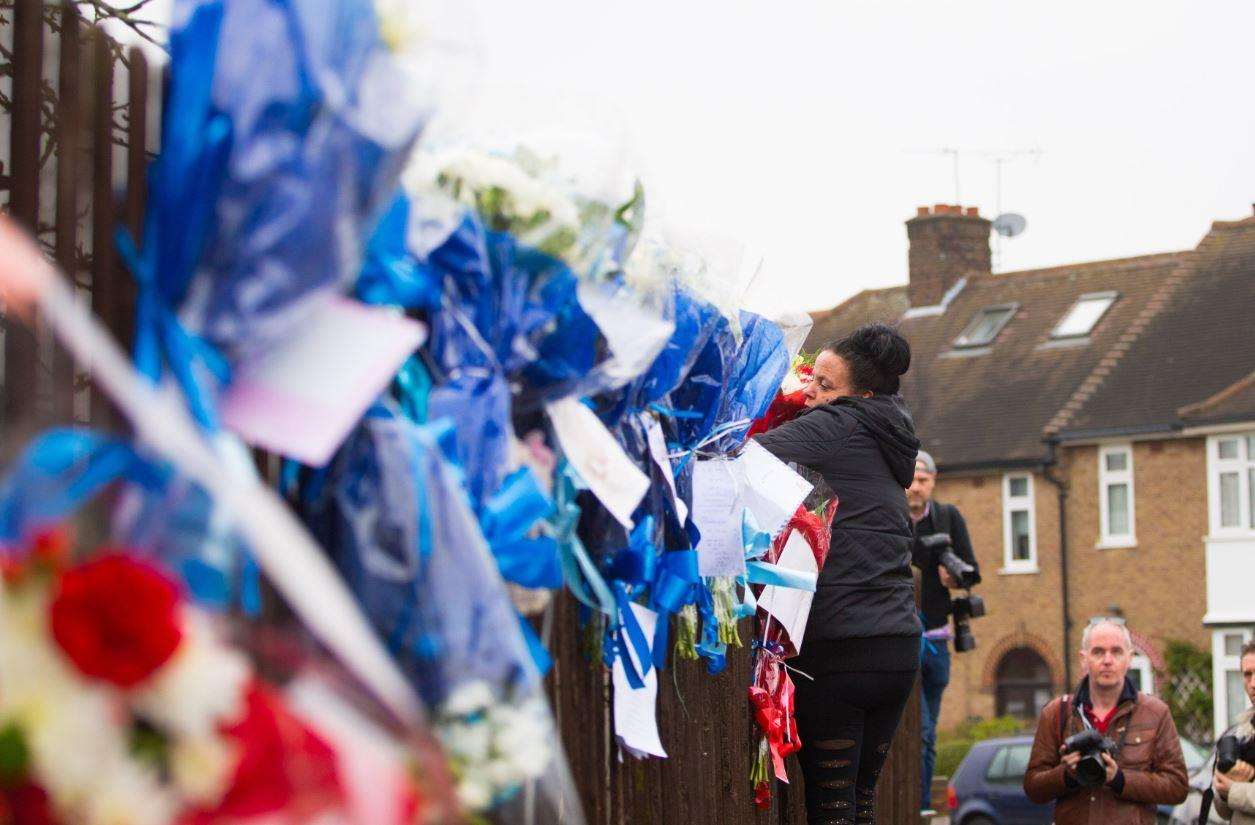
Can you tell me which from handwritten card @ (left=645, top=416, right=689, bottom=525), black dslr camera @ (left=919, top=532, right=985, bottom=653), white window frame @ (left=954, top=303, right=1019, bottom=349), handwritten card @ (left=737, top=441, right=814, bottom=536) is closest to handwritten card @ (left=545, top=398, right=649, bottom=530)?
handwritten card @ (left=645, top=416, right=689, bottom=525)

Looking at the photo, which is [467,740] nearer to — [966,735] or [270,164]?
[270,164]

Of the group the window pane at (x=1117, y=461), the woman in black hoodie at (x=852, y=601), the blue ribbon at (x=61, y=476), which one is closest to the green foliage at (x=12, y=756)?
the blue ribbon at (x=61, y=476)

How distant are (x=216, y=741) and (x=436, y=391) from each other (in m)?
1.23

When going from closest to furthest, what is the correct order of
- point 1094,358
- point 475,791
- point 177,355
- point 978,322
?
point 177,355, point 475,791, point 1094,358, point 978,322

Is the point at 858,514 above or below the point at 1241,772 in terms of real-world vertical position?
above

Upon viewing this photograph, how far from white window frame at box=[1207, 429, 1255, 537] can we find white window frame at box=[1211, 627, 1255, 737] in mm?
1737

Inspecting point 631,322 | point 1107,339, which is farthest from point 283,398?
point 1107,339

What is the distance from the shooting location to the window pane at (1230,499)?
3409 cm

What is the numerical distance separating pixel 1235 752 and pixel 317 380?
21.9 ft

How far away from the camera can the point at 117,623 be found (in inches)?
82.6

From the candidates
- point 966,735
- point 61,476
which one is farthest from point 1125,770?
point 966,735

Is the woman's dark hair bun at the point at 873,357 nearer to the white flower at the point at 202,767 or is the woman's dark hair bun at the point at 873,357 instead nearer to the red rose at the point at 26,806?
the white flower at the point at 202,767

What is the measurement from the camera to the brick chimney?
42000 millimetres

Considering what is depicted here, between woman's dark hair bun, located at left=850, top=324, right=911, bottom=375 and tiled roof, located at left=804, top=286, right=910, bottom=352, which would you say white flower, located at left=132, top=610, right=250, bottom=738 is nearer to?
woman's dark hair bun, located at left=850, top=324, right=911, bottom=375
